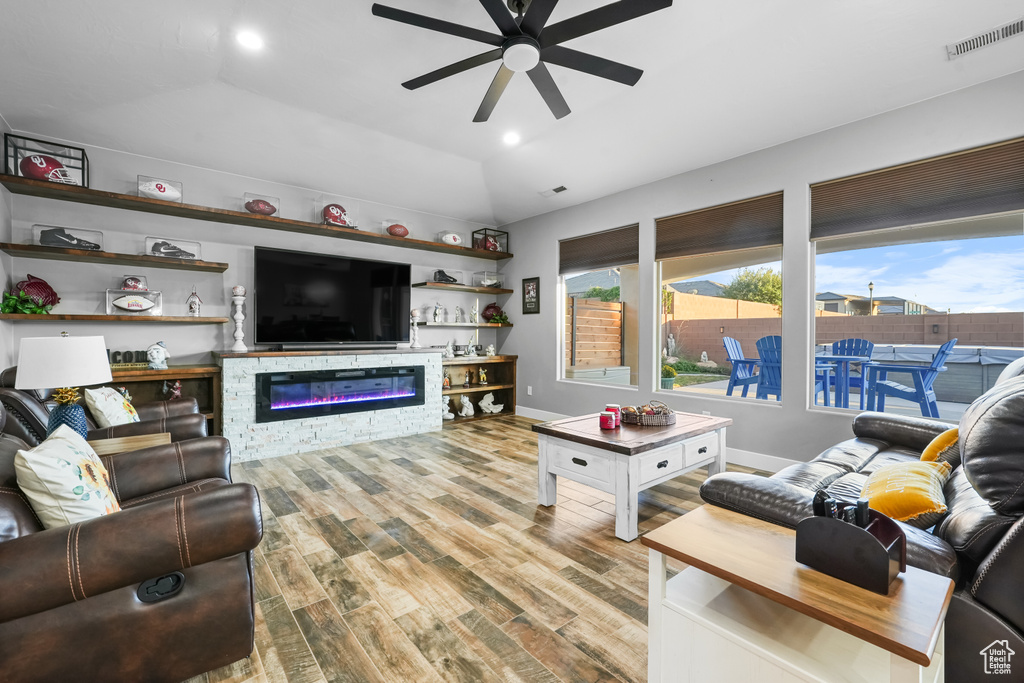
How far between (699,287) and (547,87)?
267cm

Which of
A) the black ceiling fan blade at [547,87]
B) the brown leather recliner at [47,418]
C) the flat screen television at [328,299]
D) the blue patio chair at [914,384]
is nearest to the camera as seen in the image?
the brown leather recliner at [47,418]

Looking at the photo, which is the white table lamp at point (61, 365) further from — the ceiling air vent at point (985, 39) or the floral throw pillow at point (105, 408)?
the ceiling air vent at point (985, 39)

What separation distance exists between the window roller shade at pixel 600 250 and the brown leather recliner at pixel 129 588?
4.37 meters

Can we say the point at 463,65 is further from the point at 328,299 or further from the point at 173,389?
the point at 173,389

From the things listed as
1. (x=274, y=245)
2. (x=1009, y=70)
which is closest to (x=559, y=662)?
(x=1009, y=70)

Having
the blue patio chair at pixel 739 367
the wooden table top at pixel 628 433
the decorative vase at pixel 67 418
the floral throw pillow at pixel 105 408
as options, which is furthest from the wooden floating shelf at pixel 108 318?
the blue patio chair at pixel 739 367

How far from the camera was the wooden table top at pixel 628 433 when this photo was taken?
2492 millimetres

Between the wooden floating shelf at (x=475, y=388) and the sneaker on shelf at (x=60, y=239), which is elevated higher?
the sneaker on shelf at (x=60, y=239)

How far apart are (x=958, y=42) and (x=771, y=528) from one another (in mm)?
3312

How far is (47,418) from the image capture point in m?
2.15

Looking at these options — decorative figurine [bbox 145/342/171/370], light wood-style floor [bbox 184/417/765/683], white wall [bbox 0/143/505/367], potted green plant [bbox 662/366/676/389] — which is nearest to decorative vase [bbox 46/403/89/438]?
light wood-style floor [bbox 184/417/765/683]

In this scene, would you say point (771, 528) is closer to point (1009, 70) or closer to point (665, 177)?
point (1009, 70)

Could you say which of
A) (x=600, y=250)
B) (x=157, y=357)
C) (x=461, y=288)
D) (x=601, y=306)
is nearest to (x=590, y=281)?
(x=601, y=306)

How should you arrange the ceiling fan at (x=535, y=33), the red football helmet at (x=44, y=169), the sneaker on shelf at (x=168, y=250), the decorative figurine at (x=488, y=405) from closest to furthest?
the ceiling fan at (x=535, y=33), the red football helmet at (x=44, y=169), the sneaker on shelf at (x=168, y=250), the decorative figurine at (x=488, y=405)
